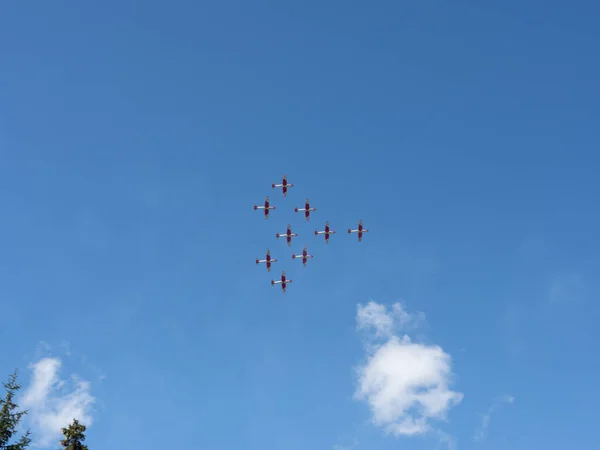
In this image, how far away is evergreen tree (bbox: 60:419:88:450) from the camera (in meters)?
54.1

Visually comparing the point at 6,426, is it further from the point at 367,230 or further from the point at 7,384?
the point at 367,230

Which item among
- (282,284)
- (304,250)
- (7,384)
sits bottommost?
(7,384)

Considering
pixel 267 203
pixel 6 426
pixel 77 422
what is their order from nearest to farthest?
pixel 6 426 < pixel 77 422 < pixel 267 203

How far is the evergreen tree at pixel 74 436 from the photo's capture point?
2128 inches

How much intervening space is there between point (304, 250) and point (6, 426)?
260 feet

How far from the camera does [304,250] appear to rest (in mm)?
122812

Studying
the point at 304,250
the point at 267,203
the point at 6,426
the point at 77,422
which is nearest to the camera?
the point at 6,426

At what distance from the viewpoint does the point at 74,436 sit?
5459 centimetres

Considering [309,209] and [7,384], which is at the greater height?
[309,209]

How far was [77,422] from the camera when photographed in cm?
5512

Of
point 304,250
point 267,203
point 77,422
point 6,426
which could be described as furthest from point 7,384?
point 304,250

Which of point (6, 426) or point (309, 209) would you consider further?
point (309, 209)

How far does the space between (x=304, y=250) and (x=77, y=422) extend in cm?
7381

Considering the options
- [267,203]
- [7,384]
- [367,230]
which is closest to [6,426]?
[7,384]
